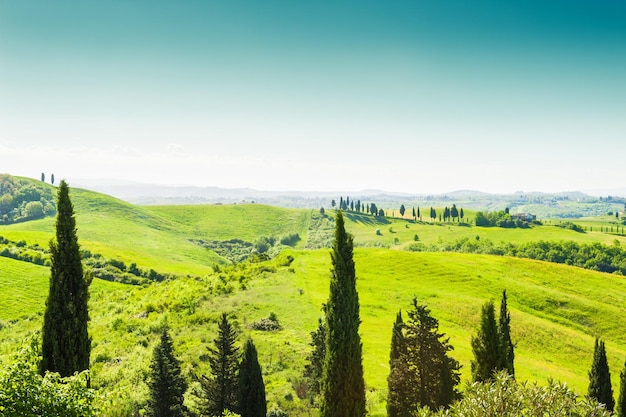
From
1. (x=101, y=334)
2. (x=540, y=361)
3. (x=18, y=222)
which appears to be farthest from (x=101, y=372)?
(x=18, y=222)

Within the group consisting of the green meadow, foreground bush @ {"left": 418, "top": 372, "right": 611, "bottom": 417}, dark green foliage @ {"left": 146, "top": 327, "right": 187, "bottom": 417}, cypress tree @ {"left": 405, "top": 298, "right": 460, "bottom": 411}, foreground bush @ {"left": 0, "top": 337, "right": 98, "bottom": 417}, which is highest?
foreground bush @ {"left": 0, "top": 337, "right": 98, "bottom": 417}

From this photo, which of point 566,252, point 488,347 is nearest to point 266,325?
point 488,347

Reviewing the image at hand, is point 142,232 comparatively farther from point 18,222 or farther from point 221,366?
point 221,366

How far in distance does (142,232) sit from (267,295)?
517 ft

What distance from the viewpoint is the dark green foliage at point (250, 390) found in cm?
2405

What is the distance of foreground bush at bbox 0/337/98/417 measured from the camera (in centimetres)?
919

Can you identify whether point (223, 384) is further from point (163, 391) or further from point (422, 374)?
point (422, 374)

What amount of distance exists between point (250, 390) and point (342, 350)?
6.79 meters

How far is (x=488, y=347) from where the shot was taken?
82.4ft

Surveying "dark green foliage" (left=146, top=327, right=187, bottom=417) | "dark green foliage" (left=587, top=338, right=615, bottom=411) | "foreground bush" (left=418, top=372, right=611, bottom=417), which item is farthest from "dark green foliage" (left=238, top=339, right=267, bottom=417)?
"dark green foliage" (left=587, top=338, right=615, bottom=411)

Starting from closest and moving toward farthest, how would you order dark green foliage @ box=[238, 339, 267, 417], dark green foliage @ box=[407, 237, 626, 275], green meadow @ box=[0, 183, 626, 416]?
dark green foliage @ box=[238, 339, 267, 417] → green meadow @ box=[0, 183, 626, 416] → dark green foliage @ box=[407, 237, 626, 275]

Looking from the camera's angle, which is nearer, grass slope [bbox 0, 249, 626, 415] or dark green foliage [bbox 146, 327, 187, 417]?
dark green foliage [bbox 146, 327, 187, 417]

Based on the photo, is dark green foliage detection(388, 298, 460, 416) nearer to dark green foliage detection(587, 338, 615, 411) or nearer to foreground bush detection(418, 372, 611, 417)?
foreground bush detection(418, 372, 611, 417)

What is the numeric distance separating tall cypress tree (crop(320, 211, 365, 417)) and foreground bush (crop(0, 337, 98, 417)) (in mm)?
14051
